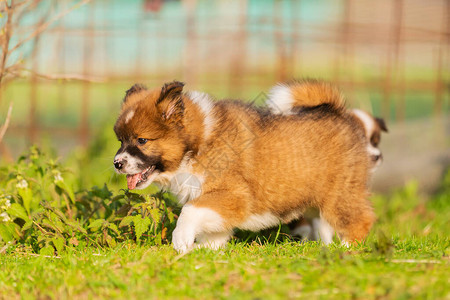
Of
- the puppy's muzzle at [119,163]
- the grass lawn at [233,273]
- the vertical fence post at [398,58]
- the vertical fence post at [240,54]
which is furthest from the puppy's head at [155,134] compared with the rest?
the vertical fence post at [398,58]

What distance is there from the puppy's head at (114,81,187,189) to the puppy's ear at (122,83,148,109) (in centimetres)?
27

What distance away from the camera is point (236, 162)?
390 centimetres

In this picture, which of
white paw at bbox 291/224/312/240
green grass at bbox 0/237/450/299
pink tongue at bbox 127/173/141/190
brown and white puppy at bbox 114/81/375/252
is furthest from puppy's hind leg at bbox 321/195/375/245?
pink tongue at bbox 127/173/141/190

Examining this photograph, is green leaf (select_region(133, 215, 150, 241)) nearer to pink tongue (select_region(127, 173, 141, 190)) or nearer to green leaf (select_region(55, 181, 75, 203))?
pink tongue (select_region(127, 173, 141, 190))

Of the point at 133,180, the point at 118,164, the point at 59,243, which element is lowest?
A: the point at 59,243

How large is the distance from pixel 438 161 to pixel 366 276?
509cm

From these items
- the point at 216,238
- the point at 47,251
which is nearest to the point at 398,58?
the point at 216,238

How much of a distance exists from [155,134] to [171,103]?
23 cm

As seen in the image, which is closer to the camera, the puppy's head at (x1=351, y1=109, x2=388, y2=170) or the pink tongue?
the pink tongue

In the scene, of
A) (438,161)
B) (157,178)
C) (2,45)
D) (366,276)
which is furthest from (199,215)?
(438,161)

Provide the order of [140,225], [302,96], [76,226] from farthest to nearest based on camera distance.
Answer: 1. [302,96]
2. [76,226]
3. [140,225]

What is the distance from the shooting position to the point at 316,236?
187 inches

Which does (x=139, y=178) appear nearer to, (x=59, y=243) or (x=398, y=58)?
(x=59, y=243)

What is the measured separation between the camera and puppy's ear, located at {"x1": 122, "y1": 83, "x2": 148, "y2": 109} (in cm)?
412
